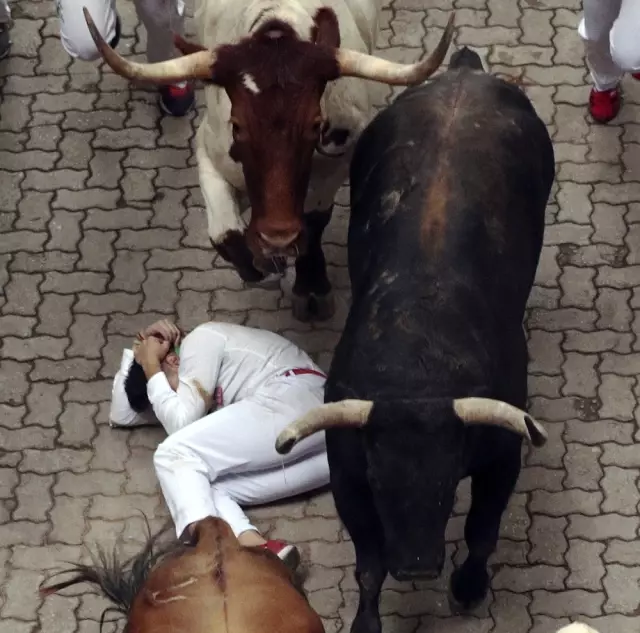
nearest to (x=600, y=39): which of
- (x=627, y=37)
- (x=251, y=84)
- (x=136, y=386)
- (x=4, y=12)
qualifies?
(x=627, y=37)

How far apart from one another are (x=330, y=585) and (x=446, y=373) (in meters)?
1.27

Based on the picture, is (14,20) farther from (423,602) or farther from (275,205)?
(423,602)

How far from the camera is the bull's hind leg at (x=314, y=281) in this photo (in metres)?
5.04

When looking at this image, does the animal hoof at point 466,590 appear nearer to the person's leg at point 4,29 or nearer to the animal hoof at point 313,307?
the animal hoof at point 313,307

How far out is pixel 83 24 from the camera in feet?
17.7

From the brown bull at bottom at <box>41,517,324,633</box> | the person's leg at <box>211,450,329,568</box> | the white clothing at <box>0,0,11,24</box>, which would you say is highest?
the white clothing at <box>0,0,11,24</box>

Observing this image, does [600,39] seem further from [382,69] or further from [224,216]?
[224,216]

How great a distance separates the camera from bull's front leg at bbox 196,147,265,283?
4.72 m

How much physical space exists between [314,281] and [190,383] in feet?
2.66

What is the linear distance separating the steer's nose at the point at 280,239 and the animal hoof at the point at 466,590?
1343 mm

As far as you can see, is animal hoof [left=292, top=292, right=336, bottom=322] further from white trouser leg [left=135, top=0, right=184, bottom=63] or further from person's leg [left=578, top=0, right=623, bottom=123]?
person's leg [left=578, top=0, right=623, bottom=123]

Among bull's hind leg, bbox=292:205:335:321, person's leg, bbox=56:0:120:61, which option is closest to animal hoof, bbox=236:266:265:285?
bull's hind leg, bbox=292:205:335:321

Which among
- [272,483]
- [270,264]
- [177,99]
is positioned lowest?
[272,483]

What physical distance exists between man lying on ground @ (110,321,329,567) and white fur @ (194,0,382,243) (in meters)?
0.47
